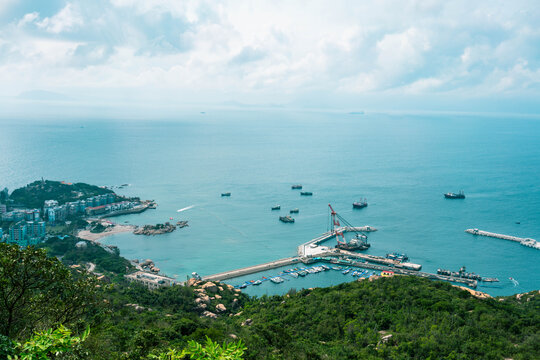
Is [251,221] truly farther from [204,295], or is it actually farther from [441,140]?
[441,140]

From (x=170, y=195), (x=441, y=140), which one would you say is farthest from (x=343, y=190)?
(x=441, y=140)

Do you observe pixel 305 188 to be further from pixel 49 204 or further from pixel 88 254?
pixel 49 204

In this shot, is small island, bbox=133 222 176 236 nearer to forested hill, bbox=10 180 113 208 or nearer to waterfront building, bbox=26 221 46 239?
waterfront building, bbox=26 221 46 239

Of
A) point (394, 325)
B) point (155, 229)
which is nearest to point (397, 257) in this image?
point (394, 325)

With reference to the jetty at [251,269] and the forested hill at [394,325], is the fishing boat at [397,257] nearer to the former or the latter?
the jetty at [251,269]

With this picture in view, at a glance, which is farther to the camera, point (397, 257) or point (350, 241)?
point (350, 241)
